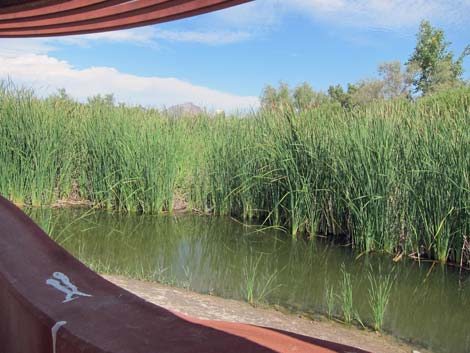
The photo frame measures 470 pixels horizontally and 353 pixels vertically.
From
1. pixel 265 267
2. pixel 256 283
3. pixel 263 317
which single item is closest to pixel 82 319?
pixel 263 317

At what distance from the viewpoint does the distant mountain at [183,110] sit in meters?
8.07

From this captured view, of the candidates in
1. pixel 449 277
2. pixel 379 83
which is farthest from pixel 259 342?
pixel 379 83

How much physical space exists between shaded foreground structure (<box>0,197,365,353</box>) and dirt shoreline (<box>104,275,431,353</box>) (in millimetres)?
1304

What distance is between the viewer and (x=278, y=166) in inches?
202

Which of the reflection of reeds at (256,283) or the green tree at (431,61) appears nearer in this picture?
the reflection of reeds at (256,283)

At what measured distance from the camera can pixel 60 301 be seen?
101cm

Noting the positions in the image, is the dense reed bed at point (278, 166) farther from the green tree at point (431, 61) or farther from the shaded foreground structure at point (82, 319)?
the green tree at point (431, 61)

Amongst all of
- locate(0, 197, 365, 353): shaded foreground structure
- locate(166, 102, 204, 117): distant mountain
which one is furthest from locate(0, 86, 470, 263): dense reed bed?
locate(0, 197, 365, 353): shaded foreground structure

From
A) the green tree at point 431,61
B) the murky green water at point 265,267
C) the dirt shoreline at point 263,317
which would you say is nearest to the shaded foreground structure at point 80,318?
the dirt shoreline at point 263,317

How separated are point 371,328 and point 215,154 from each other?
11.4ft

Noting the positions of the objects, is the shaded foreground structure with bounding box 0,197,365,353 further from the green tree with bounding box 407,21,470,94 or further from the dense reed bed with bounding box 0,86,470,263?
the green tree with bounding box 407,21,470,94

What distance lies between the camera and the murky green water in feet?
9.80

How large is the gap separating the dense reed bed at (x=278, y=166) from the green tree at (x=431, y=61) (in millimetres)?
24719

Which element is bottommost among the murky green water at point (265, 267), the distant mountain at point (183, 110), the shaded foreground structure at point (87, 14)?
the murky green water at point (265, 267)
